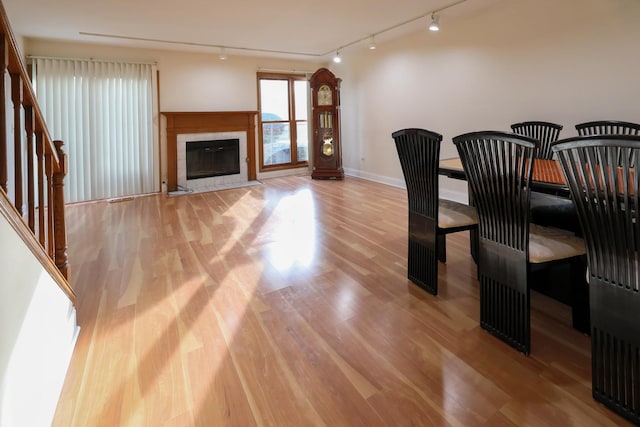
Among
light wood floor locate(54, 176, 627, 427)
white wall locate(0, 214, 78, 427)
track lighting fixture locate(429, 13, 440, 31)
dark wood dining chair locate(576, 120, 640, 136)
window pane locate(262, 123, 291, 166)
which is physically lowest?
light wood floor locate(54, 176, 627, 427)

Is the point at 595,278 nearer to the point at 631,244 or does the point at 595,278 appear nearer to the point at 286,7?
the point at 631,244

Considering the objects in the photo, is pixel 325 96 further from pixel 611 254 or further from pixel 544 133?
pixel 611 254

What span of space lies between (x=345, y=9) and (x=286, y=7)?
2.28 feet

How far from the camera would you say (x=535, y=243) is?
1794mm

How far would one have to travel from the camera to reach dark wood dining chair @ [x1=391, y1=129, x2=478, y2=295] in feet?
7.13

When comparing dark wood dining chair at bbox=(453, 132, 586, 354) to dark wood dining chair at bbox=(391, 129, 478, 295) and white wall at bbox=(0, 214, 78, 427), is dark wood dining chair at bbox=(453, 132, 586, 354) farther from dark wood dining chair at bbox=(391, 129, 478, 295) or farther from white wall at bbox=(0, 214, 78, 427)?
white wall at bbox=(0, 214, 78, 427)

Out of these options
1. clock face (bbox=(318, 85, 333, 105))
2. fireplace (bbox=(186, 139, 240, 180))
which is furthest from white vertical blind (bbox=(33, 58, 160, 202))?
clock face (bbox=(318, 85, 333, 105))

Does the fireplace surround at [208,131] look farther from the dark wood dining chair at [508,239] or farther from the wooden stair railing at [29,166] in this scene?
the dark wood dining chair at [508,239]

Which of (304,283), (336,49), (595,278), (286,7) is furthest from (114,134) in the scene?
(595,278)

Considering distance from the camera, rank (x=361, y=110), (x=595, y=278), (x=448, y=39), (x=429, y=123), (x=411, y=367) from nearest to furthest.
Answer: (x=595, y=278) < (x=411, y=367) < (x=448, y=39) < (x=429, y=123) < (x=361, y=110)

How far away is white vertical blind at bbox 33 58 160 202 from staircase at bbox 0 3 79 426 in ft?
13.2

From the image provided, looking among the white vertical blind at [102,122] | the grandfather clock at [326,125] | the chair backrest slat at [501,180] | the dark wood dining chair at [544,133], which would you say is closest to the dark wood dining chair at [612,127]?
the dark wood dining chair at [544,133]

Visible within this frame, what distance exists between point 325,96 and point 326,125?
547mm

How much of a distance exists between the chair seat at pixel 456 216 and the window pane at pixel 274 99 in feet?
17.6
